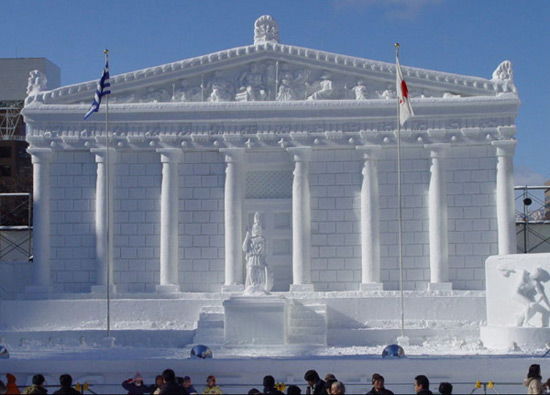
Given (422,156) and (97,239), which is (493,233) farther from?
(97,239)

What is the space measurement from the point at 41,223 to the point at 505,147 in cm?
1620

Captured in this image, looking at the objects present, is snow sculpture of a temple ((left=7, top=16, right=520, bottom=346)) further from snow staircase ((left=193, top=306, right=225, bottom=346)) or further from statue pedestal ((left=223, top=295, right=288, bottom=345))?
statue pedestal ((left=223, top=295, right=288, bottom=345))

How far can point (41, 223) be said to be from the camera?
3038 cm

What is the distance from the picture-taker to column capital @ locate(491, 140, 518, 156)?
2975 cm

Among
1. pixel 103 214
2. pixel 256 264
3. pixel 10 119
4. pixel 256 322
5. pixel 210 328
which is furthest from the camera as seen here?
pixel 10 119

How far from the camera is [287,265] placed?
30.9 m

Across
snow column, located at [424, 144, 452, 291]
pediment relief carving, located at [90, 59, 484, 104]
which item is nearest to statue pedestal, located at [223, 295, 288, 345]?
snow column, located at [424, 144, 452, 291]

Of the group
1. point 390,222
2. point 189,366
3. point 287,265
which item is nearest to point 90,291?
point 287,265

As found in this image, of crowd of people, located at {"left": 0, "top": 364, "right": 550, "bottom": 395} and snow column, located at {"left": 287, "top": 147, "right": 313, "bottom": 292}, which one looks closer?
crowd of people, located at {"left": 0, "top": 364, "right": 550, "bottom": 395}

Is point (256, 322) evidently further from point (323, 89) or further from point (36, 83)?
point (36, 83)

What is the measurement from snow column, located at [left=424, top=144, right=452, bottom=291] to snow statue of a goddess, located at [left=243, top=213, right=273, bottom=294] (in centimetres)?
589

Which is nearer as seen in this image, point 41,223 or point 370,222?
point 370,222

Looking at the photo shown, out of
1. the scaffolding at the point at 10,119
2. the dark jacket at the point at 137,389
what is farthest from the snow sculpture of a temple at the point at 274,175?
the scaffolding at the point at 10,119

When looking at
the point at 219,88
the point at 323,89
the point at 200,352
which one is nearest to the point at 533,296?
the point at 200,352
